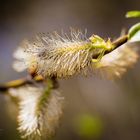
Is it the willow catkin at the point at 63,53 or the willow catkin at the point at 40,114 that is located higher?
the willow catkin at the point at 63,53

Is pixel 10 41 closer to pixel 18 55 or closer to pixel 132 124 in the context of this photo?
pixel 132 124

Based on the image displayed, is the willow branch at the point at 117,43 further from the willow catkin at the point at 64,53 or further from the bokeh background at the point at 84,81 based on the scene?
the bokeh background at the point at 84,81

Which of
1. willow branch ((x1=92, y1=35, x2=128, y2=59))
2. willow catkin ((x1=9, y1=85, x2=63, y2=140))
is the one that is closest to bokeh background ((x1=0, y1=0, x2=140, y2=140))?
willow catkin ((x1=9, y1=85, x2=63, y2=140))

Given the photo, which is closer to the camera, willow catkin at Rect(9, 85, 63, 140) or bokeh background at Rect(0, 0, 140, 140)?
willow catkin at Rect(9, 85, 63, 140)

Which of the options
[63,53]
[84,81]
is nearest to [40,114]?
[63,53]

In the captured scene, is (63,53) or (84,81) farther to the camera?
(84,81)

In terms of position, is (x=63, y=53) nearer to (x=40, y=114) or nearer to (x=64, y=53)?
(x=64, y=53)

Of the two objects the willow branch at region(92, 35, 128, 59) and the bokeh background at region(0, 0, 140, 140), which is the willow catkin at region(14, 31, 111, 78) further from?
the bokeh background at region(0, 0, 140, 140)

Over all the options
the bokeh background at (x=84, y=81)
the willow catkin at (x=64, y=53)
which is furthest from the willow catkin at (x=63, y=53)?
the bokeh background at (x=84, y=81)

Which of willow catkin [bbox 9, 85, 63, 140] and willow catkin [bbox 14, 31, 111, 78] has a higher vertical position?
willow catkin [bbox 14, 31, 111, 78]
